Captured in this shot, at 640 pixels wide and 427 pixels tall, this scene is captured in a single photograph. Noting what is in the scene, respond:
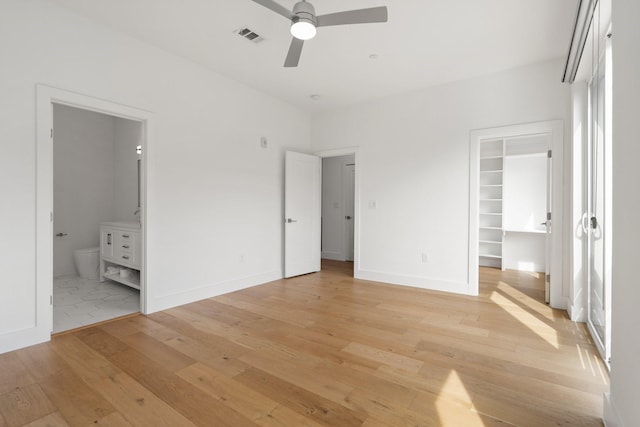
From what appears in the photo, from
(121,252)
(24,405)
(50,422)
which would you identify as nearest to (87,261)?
(121,252)

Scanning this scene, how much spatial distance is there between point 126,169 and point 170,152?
277 centimetres

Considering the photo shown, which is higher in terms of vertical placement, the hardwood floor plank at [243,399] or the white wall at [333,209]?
the white wall at [333,209]

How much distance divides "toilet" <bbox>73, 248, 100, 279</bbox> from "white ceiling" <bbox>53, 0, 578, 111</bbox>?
3.44m

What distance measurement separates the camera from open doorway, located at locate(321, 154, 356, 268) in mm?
6832

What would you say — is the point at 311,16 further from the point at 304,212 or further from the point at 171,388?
the point at 304,212

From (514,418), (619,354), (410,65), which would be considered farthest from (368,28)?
(514,418)

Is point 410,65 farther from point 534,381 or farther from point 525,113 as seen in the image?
point 534,381

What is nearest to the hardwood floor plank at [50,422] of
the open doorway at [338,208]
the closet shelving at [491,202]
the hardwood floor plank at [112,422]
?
the hardwood floor plank at [112,422]

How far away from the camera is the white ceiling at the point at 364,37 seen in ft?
8.71

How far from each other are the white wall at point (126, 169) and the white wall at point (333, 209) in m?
3.76

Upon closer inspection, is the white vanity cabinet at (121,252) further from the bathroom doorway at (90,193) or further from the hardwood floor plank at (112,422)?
the hardwood floor plank at (112,422)

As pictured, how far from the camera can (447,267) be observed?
426 centimetres

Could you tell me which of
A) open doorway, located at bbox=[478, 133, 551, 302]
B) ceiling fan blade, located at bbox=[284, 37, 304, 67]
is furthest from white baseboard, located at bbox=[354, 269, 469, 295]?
ceiling fan blade, located at bbox=[284, 37, 304, 67]

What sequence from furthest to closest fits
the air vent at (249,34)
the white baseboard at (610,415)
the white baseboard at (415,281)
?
1. the white baseboard at (415,281)
2. the air vent at (249,34)
3. the white baseboard at (610,415)
